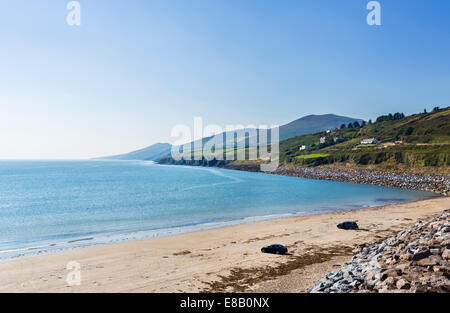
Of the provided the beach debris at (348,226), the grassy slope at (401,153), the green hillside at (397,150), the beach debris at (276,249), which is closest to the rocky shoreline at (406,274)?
the beach debris at (276,249)

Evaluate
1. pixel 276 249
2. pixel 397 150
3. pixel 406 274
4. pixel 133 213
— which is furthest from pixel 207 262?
pixel 397 150

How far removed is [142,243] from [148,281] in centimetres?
1153

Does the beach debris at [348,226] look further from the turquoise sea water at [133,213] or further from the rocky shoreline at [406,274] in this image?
the rocky shoreline at [406,274]

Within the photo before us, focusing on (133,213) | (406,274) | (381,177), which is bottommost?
(133,213)

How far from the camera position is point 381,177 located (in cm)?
9175

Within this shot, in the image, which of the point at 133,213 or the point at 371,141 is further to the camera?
the point at 371,141

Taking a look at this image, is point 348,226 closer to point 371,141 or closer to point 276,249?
point 276,249

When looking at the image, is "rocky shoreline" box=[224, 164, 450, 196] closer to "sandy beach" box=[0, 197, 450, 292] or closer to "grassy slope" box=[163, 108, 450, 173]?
"grassy slope" box=[163, 108, 450, 173]

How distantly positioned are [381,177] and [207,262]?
85.0 meters

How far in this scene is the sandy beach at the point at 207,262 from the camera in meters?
18.8

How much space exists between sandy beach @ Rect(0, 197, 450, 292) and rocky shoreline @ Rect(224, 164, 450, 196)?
48498mm
